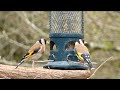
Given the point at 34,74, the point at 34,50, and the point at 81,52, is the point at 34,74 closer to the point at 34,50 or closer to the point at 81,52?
the point at 81,52

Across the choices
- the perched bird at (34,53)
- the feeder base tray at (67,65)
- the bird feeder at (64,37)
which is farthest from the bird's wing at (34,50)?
the feeder base tray at (67,65)

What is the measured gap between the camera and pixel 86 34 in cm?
877

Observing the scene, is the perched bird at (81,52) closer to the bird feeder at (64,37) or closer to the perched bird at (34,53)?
the bird feeder at (64,37)

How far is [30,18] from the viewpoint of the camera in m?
9.19

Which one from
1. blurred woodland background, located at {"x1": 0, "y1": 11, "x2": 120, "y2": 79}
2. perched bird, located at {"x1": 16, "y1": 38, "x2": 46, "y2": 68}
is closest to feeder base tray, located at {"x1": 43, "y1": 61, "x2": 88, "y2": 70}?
perched bird, located at {"x1": 16, "y1": 38, "x2": 46, "y2": 68}

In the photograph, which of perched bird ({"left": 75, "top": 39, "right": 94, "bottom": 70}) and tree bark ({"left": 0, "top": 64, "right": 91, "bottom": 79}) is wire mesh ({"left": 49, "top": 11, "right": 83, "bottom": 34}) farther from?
tree bark ({"left": 0, "top": 64, "right": 91, "bottom": 79})

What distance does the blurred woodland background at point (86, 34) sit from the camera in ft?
28.7

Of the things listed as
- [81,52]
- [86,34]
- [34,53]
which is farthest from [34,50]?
[86,34]

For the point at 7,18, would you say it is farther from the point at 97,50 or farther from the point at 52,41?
the point at 52,41

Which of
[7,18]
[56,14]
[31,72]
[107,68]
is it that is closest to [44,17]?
[7,18]

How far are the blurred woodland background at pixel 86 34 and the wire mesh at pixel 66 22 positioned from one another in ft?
11.7

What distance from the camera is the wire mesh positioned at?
4.73m

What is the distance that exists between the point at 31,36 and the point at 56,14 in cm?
454

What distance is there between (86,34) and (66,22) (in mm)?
4006
